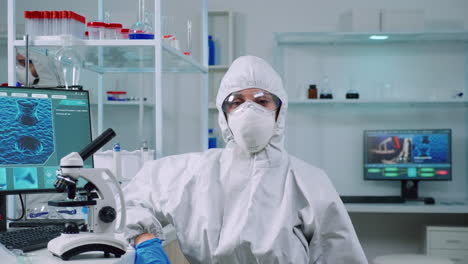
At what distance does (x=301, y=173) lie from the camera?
1.83m

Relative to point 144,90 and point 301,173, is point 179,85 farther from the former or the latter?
point 301,173

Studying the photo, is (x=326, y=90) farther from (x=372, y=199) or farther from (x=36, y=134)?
(x=36, y=134)

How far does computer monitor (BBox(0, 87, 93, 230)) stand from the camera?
1698 millimetres

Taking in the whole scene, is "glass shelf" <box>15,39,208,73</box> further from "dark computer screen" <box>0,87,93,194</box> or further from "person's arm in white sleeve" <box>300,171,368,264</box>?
"person's arm in white sleeve" <box>300,171,368,264</box>

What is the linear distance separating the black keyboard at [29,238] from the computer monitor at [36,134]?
0.53ft

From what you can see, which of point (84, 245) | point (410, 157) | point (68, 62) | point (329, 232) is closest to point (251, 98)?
point (329, 232)

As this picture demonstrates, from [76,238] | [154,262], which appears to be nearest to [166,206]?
[154,262]

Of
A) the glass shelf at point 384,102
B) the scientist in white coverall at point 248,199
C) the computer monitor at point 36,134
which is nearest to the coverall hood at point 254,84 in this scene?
the scientist in white coverall at point 248,199

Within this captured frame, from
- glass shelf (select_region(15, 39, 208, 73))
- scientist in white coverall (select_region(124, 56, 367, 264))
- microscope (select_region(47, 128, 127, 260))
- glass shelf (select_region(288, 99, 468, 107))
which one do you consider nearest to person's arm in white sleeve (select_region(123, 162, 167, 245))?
scientist in white coverall (select_region(124, 56, 367, 264))

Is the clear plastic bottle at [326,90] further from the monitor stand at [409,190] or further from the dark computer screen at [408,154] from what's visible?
the monitor stand at [409,190]

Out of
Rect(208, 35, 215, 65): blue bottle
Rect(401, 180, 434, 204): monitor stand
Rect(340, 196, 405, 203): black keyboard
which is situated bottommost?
Rect(340, 196, 405, 203): black keyboard

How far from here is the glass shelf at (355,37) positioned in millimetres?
4207

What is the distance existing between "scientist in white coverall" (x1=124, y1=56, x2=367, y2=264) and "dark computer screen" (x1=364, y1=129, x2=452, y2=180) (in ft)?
8.72

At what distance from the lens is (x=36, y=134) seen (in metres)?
1.77
